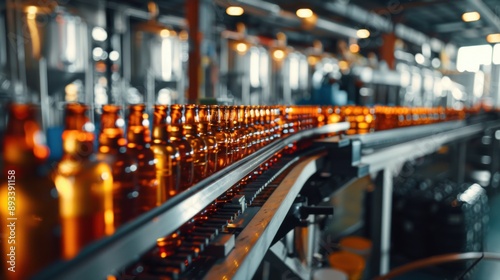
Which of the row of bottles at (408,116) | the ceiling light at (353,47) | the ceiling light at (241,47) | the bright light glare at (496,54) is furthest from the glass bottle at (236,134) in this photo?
the bright light glare at (496,54)

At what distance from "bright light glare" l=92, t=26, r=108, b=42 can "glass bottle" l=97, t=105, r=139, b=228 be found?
521 cm

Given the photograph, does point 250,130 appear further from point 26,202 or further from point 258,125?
point 26,202

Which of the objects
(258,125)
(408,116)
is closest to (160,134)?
(258,125)

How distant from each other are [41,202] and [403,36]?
1052 centimetres

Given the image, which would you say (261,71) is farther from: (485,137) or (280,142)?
(280,142)

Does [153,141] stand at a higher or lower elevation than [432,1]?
lower

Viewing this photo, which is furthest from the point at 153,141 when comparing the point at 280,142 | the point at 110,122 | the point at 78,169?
the point at 280,142

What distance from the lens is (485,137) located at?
7512mm

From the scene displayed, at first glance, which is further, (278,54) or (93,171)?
(278,54)

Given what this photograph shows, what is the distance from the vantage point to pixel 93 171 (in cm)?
65

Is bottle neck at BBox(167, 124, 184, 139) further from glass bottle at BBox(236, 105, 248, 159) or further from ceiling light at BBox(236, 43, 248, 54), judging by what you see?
ceiling light at BBox(236, 43, 248, 54)

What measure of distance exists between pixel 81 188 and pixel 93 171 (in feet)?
0.12

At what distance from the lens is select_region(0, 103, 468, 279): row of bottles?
20.7 inches

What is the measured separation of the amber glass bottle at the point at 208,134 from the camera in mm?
→ 1123
